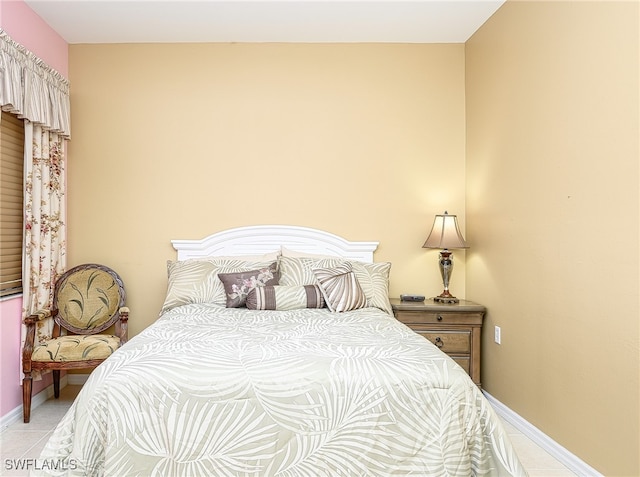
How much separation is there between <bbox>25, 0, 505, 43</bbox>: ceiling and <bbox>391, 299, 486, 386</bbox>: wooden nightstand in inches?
84.6

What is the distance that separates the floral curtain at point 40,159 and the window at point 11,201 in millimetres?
85

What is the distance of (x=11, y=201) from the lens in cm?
311

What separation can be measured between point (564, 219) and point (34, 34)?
12.2 ft

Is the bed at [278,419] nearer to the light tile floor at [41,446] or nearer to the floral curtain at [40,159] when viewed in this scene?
the light tile floor at [41,446]

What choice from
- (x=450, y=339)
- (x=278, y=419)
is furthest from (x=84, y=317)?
(x=450, y=339)

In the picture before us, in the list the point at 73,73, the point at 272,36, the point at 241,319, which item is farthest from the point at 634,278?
the point at 73,73

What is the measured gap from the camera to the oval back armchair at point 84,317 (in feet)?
9.96

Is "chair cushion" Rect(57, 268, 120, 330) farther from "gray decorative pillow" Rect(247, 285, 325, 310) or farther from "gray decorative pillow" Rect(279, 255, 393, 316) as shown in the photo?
"gray decorative pillow" Rect(279, 255, 393, 316)

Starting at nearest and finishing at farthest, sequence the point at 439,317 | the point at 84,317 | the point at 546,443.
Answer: the point at 546,443
the point at 439,317
the point at 84,317

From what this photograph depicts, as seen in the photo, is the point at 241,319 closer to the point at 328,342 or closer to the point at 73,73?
the point at 328,342

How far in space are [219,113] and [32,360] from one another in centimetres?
226

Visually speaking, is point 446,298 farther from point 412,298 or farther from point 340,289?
point 340,289

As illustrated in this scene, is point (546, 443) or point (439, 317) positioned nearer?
point (546, 443)

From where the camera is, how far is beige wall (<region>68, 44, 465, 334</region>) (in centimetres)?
375
